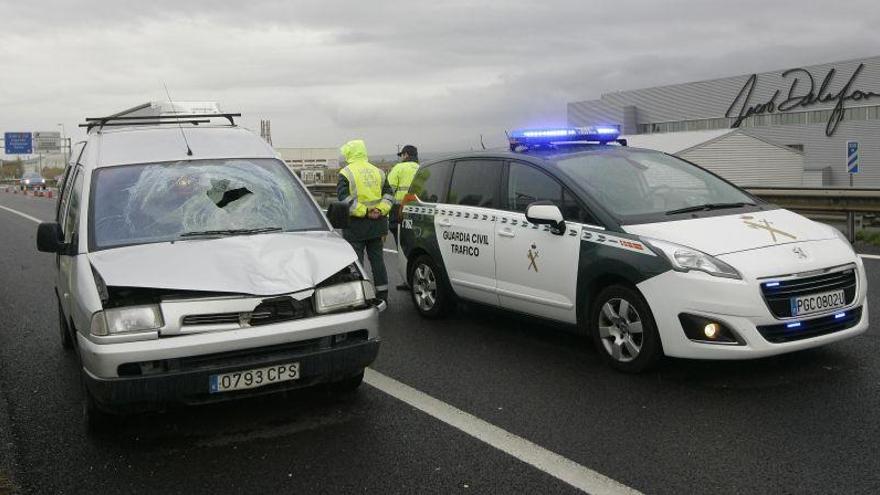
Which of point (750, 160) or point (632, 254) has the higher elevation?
point (632, 254)

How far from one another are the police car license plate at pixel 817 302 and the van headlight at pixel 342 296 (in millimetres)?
2559

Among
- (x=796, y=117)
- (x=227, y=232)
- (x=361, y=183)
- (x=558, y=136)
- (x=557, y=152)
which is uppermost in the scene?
(x=796, y=117)

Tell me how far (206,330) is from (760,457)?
289cm

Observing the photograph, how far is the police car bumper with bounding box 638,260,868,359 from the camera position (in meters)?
4.64

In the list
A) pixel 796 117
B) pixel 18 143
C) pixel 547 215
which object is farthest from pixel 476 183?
pixel 18 143

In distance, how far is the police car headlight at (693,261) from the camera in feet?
15.5

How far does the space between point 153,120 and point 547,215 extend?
3289mm

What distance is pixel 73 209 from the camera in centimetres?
536

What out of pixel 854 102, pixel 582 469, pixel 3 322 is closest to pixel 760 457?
pixel 582 469

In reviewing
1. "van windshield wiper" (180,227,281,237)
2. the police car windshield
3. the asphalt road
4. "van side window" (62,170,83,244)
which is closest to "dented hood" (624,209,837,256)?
the police car windshield

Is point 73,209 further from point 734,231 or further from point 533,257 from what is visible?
point 734,231

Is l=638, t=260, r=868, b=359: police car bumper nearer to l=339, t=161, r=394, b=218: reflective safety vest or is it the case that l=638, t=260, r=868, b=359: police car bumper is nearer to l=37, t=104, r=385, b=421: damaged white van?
l=37, t=104, r=385, b=421: damaged white van

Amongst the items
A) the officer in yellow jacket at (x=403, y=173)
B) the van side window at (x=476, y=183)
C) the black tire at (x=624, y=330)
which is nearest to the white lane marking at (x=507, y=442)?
the black tire at (x=624, y=330)

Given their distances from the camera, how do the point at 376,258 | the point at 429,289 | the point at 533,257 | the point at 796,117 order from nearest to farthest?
the point at 533,257 → the point at 429,289 → the point at 376,258 → the point at 796,117
